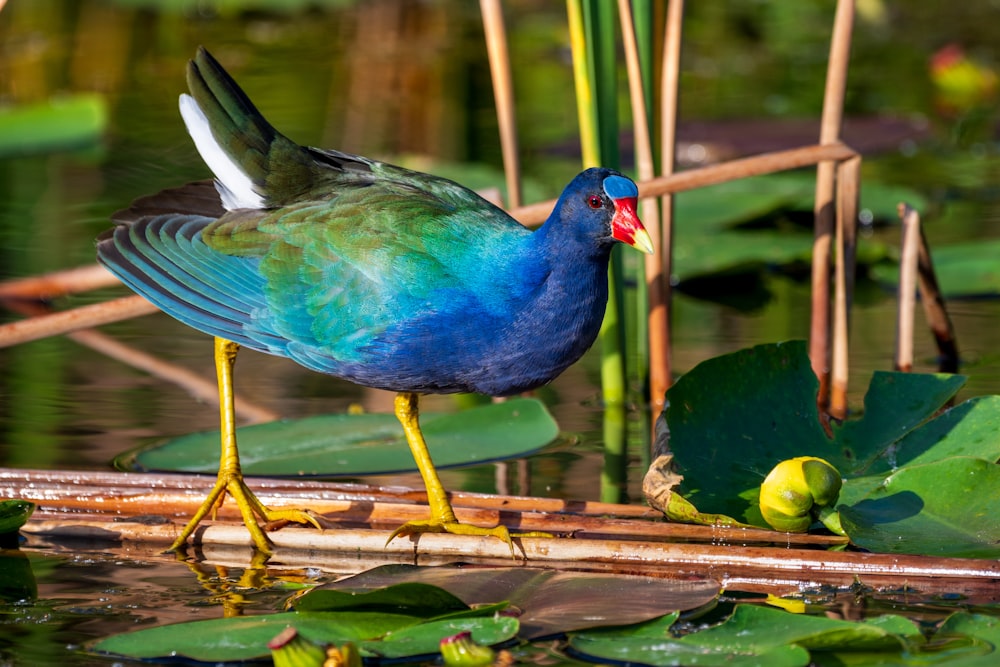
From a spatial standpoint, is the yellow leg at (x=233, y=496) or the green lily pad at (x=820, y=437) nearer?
the green lily pad at (x=820, y=437)

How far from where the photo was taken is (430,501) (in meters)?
2.98

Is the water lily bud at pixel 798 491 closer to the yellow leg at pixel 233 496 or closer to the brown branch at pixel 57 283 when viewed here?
the yellow leg at pixel 233 496

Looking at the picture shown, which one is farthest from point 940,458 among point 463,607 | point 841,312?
point 463,607

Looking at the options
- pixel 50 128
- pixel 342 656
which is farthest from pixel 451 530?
pixel 50 128

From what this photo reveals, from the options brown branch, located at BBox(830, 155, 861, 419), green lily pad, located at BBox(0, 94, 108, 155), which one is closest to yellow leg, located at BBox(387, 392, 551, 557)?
brown branch, located at BBox(830, 155, 861, 419)

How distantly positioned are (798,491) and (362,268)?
0.98 meters

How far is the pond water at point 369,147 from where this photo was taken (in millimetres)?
3449

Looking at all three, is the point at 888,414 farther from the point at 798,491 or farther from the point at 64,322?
the point at 64,322

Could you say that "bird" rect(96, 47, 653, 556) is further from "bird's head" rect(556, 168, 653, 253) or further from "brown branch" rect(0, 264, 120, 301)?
"brown branch" rect(0, 264, 120, 301)

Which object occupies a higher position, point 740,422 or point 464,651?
point 740,422

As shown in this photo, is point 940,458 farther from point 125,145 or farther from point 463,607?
point 125,145

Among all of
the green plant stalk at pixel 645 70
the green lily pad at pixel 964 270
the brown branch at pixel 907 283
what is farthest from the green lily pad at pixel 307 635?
the green lily pad at pixel 964 270

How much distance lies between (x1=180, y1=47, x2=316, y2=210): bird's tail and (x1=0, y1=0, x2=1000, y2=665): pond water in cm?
74

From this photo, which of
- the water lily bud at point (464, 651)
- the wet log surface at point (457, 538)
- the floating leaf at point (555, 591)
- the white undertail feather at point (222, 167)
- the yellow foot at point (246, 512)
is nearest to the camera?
the water lily bud at point (464, 651)
